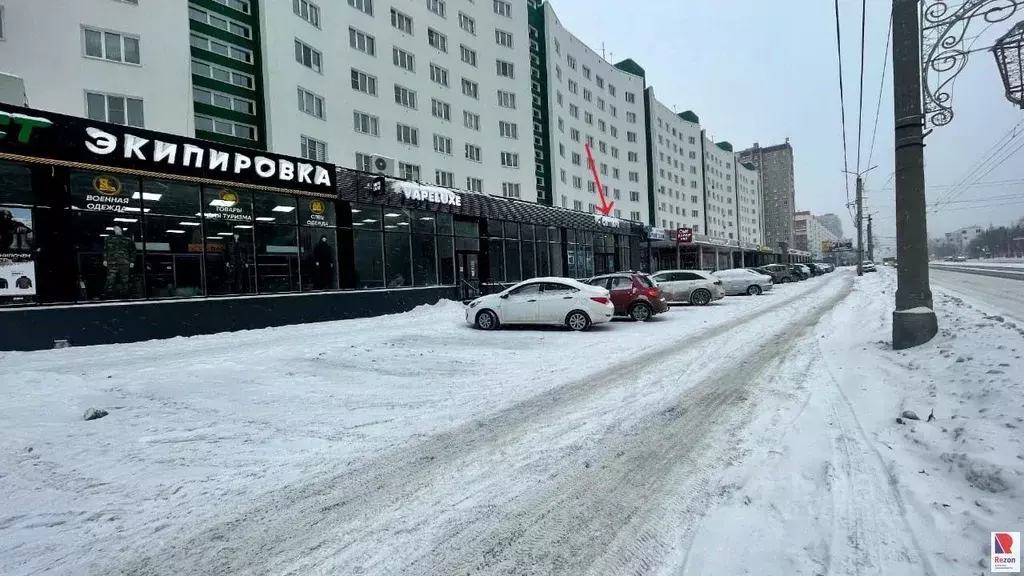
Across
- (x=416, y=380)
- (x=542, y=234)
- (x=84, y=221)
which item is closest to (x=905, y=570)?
(x=416, y=380)

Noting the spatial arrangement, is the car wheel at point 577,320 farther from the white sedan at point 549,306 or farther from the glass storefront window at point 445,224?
the glass storefront window at point 445,224

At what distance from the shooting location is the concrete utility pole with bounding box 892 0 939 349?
7715 mm

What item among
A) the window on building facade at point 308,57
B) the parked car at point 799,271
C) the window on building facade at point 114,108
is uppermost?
the window on building facade at point 308,57

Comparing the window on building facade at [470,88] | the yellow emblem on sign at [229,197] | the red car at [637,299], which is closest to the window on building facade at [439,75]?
the window on building facade at [470,88]

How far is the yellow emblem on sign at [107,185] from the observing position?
11.8 m

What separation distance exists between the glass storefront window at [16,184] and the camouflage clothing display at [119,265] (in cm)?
173

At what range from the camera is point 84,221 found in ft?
38.6

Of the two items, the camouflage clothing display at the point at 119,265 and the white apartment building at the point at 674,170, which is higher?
the white apartment building at the point at 674,170

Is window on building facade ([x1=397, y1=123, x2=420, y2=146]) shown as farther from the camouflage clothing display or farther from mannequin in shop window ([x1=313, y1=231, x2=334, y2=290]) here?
the camouflage clothing display

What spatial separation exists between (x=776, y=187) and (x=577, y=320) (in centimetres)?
15192

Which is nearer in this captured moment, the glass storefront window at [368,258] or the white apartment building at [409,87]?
the glass storefront window at [368,258]

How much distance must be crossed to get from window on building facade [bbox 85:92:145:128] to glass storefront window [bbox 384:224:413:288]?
466 inches

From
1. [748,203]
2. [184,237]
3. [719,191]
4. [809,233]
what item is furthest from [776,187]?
[184,237]

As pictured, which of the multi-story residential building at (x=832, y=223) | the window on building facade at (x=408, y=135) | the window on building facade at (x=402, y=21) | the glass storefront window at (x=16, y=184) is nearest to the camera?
the glass storefront window at (x=16, y=184)
